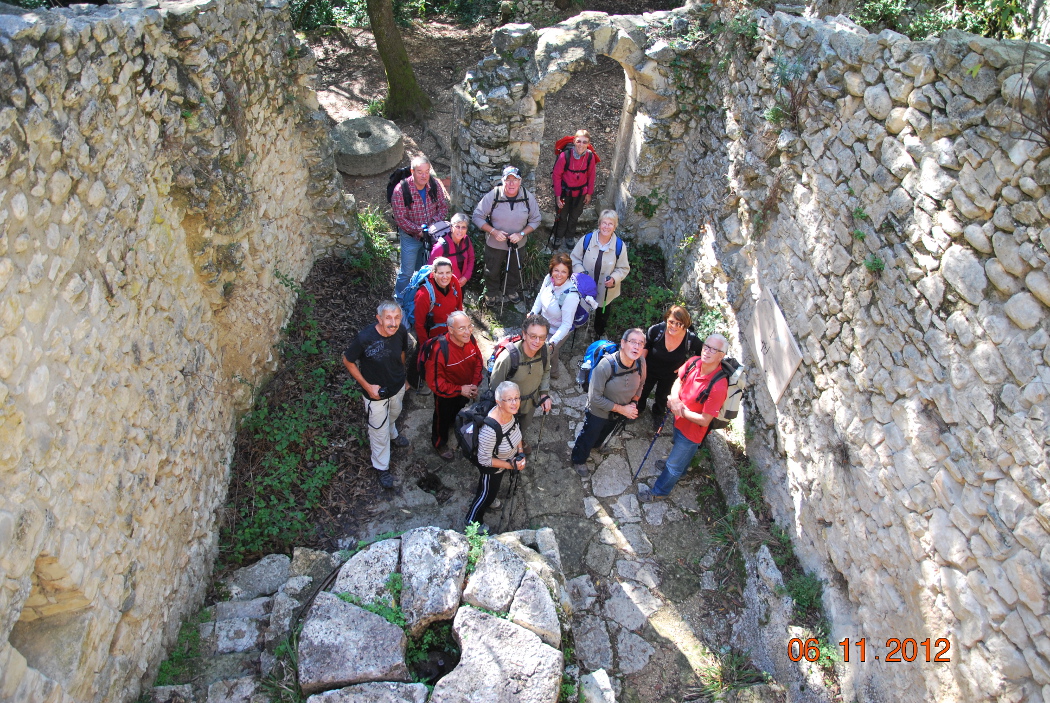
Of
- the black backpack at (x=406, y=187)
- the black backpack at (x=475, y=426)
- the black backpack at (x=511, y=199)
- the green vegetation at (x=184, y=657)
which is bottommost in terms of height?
the green vegetation at (x=184, y=657)

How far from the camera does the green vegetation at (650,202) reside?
27.1 feet

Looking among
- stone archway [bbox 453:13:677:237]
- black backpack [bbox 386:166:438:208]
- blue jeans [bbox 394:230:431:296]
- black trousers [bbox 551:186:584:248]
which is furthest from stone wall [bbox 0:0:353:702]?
black trousers [bbox 551:186:584:248]

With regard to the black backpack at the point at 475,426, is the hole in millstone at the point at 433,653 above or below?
below

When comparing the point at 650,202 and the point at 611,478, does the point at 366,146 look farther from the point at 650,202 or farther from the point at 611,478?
the point at 611,478

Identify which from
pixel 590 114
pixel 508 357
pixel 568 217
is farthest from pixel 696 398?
pixel 590 114

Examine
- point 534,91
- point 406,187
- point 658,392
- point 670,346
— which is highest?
point 534,91

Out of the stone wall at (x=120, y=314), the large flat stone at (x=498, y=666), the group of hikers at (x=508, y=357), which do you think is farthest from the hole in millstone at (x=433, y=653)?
the stone wall at (x=120, y=314)

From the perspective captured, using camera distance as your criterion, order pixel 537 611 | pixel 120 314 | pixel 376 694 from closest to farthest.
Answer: pixel 376 694
pixel 120 314
pixel 537 611

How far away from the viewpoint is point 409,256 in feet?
23.4

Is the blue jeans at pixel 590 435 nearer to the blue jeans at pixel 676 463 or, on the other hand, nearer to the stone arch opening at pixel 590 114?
the blue jeans at pixel 676 463

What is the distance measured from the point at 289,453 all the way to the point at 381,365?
52.3 inches

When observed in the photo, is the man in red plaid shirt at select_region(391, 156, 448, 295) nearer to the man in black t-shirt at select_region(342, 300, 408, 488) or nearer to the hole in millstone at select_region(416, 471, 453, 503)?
the man in black t-shirt at select_region(342, 300, 408, 488)

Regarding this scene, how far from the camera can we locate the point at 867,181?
15.1ft
